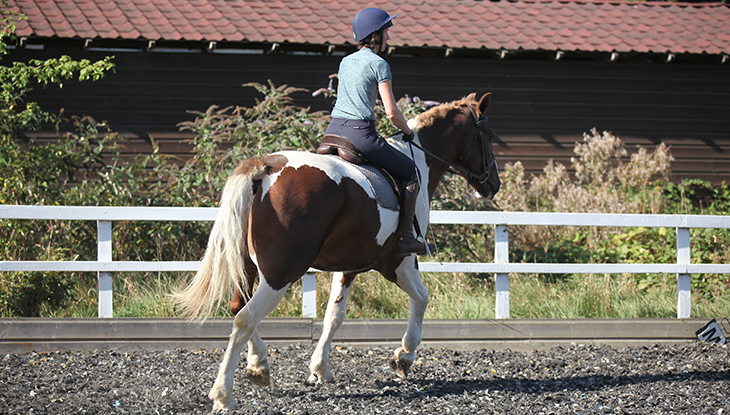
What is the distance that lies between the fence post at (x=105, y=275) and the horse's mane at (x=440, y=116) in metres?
3.04

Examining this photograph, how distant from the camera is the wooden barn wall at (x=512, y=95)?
11086 millimetres

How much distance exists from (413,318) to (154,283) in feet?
10.2

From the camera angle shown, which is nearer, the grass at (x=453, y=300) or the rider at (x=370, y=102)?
the rider at (x=370, y=102)

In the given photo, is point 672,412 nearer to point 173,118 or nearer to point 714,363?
point 714,363

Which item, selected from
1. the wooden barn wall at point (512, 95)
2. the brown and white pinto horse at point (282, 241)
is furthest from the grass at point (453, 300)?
the wooden barn wall at point (512, 95)

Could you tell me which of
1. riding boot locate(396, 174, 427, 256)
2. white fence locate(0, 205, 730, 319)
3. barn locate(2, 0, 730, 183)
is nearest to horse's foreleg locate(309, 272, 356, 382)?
riding boot locate(396, 174, 427, 256)

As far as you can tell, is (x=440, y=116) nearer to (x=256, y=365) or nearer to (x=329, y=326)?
(x=329, y=326)

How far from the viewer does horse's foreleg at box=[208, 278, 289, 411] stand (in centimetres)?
373

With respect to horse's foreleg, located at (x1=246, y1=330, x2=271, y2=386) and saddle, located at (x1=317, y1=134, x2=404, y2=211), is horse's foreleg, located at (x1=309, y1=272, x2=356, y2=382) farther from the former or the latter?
saddle, located at (x1=317, y1=134, x2=404, y2=211)

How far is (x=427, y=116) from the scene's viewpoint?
505 centimetres

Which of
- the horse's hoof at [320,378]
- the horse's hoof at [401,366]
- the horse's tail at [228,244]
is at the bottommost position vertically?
the horse's hoof at [320,378]

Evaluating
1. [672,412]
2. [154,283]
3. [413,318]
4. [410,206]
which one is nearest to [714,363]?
[672,412]

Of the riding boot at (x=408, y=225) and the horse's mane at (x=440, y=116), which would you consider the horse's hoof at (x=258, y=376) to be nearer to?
the riding boot at (x=408, y=225)

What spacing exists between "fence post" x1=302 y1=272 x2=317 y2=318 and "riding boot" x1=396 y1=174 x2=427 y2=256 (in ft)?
5.06
